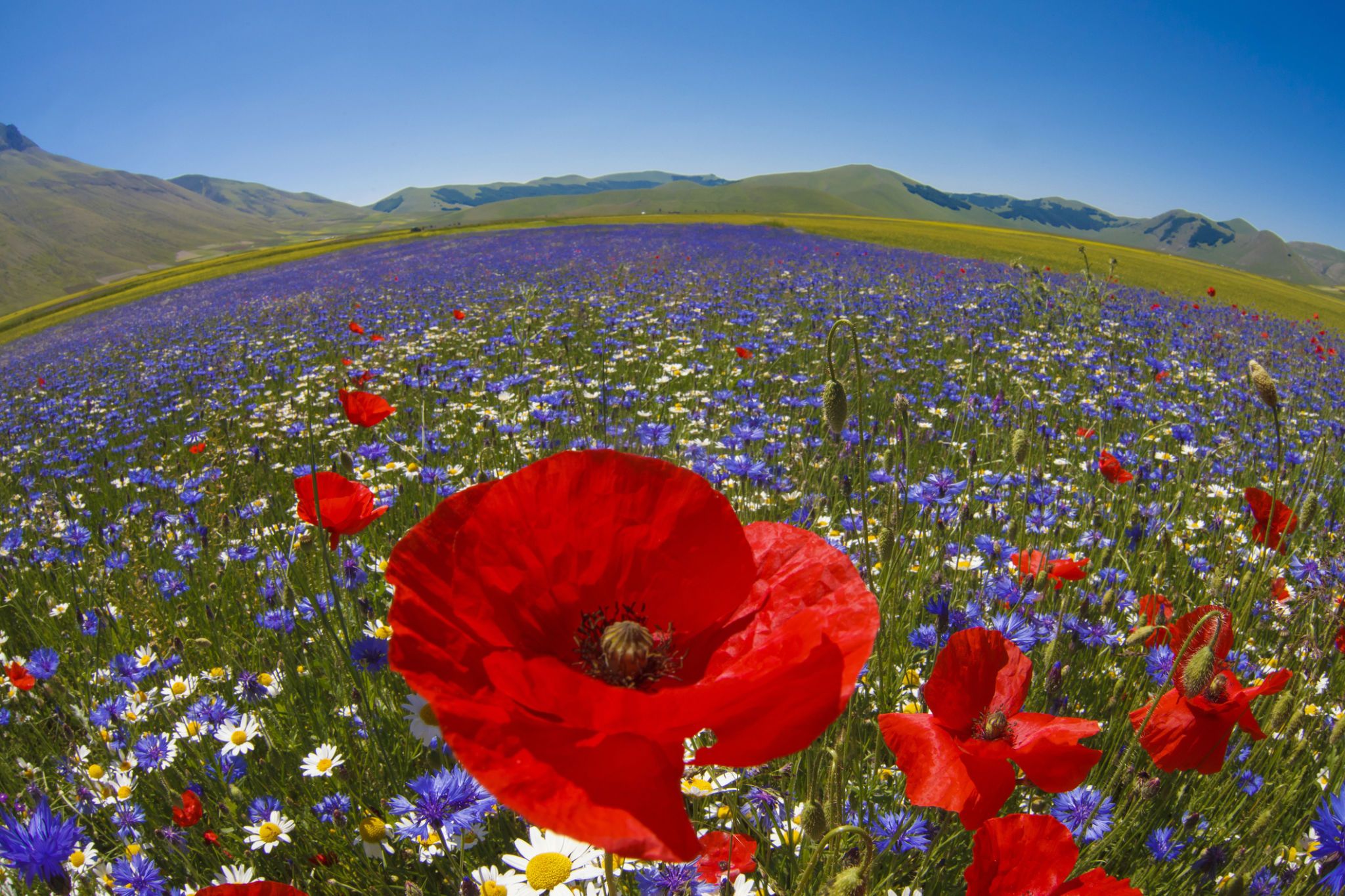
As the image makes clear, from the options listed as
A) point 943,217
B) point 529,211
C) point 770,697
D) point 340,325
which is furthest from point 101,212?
point 770,697

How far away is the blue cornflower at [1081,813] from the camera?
1.64 metres

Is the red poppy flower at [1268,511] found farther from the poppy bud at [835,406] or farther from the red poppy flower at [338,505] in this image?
the red poppy flower at [338,505]

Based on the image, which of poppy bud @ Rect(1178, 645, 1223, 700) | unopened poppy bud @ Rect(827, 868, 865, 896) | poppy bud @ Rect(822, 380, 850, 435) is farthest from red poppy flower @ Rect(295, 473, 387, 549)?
poppy bud @ Rect(1178, 645, 1223, 700)

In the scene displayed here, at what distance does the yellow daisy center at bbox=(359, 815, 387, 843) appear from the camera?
4.92ft

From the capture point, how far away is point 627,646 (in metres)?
0.61

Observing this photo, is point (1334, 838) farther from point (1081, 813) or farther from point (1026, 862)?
point (1026, 862)

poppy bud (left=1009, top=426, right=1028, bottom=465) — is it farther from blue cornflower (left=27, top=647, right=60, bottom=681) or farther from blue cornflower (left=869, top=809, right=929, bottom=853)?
blue cornflower (left=27, top=647, right=60, bottom=681)

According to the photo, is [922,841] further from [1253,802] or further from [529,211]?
[529,211]

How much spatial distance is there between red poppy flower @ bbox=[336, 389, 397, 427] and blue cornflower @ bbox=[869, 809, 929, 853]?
1.76 meters

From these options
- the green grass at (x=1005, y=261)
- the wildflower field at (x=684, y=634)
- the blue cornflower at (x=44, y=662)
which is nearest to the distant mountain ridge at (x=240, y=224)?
the green grass at (x=1005, y=261)

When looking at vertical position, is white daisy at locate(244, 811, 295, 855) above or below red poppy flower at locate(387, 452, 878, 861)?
below

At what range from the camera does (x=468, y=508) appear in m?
0.66

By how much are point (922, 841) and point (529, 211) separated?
12482cm

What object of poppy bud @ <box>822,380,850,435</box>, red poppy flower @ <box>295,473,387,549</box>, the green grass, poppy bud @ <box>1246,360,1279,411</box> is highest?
the green grass
